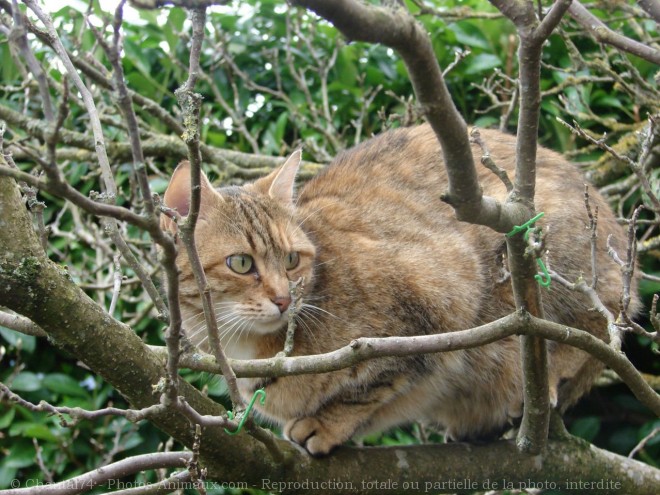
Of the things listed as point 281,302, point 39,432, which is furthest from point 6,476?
point 281,302

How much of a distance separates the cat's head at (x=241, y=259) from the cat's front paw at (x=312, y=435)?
0.39 meters

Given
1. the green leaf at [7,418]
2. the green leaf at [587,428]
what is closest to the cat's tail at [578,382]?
the green leaf at [587,428]

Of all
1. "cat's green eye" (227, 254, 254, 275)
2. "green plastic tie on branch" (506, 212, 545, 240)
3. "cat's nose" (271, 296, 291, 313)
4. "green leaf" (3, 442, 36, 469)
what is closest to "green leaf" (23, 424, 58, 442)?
"green leaf" (3, 442, 36, 469)

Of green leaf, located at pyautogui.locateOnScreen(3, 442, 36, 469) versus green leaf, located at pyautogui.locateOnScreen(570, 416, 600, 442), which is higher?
green leaf, located at pyautogui.locateOnScreen(3, 442, 36, 469)

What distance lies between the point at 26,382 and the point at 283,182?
219cm

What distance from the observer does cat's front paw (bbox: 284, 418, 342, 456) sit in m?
3.01

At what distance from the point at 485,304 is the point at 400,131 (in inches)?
42.4

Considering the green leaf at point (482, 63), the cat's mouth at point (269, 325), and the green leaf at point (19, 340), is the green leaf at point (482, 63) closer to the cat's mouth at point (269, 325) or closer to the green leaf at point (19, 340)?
the cat's mouth at point (269, 325)

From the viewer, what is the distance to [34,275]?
2.02 meters

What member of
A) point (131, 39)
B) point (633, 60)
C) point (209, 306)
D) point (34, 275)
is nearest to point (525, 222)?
point (209, 306)

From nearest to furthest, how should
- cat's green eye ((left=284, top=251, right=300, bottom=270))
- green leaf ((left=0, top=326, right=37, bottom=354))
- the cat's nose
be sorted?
1. the cat's nose
2. cat's green eye ((left=284, top=251, right=300, bottom=270))
3. green leaf ((left=0, top=326, right=37, bottom=354))

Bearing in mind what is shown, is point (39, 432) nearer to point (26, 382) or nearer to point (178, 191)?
point (26, 382)

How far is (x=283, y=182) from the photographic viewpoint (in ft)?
11.9

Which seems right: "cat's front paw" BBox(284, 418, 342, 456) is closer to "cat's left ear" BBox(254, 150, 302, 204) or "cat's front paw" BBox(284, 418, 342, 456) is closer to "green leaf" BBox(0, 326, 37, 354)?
"cat's left ear" BBox(254, 150, 302, 204)
